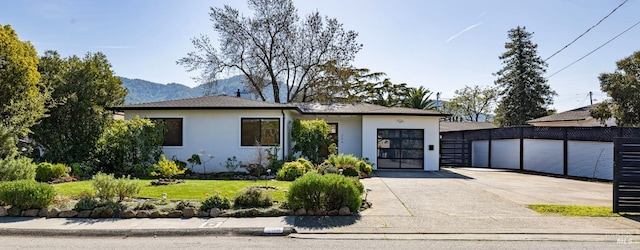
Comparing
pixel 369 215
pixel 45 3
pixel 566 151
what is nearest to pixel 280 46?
pixel 45 3

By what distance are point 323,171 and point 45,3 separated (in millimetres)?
11465

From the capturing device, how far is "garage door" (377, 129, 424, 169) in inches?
717

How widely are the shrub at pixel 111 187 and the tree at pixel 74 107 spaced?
8137 mm

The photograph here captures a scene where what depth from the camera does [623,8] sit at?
40.5 ft

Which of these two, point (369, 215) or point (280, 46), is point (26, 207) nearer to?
point (369, 215)

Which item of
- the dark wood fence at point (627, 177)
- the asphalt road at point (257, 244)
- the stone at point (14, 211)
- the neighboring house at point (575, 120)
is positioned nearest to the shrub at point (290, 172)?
the asphalt road at point (257, 244)

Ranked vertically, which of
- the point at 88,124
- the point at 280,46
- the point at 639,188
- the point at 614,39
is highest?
the point at 280,46

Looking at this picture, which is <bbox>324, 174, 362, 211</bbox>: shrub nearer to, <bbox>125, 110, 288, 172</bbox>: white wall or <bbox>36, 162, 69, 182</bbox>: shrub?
<bbox>125, 110, 288, 172</bbox>: white wall

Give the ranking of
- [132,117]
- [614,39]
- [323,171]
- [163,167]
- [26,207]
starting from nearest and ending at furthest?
[26,207], [163,167], [323,171], [614,39], [132,117]

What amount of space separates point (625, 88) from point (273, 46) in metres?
22.5

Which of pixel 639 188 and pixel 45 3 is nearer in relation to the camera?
pixel 639 188

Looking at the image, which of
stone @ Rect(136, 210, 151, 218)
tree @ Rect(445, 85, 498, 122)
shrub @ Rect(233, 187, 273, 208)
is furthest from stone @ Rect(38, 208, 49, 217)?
tree @ Rect(445, 85, 498, 122)

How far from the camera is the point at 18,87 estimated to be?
1306cm

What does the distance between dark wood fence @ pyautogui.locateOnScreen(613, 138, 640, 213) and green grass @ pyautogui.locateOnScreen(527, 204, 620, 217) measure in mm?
350
